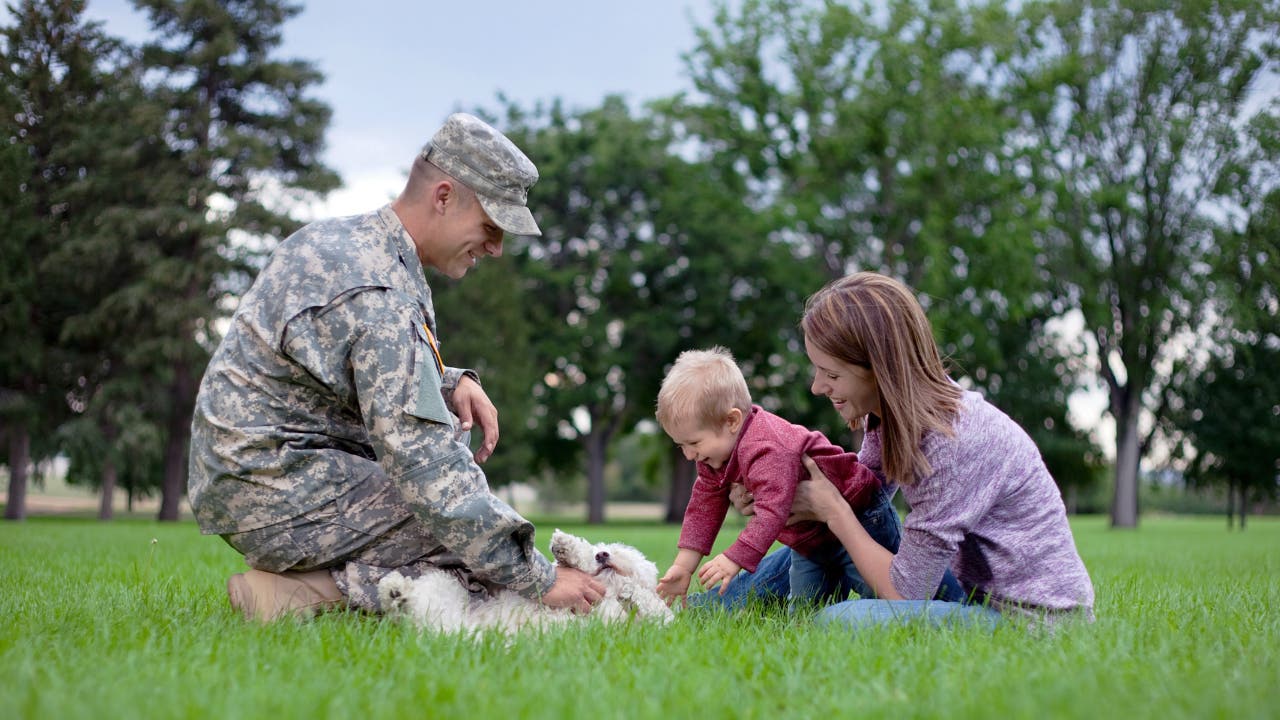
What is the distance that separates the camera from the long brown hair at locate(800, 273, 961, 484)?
388 cm

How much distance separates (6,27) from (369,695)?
35.5 feet

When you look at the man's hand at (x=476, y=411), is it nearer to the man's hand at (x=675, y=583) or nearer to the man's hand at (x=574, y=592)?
the man's hand at (x=574, y=592)

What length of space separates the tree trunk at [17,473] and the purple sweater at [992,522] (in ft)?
69.1

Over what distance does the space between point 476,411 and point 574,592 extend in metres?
1.00

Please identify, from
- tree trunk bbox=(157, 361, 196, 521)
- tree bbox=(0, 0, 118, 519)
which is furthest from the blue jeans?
tree trunk bbox=(157, 361, 196, 521)

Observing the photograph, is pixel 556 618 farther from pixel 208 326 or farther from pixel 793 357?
pixel 793 357

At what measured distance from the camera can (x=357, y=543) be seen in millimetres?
3988

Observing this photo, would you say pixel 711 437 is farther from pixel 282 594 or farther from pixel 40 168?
pixel 40 168

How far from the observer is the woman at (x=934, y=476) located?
386 cm

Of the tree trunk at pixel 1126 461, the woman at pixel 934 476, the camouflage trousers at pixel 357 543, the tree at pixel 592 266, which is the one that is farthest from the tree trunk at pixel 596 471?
the woman at pixel 934 476

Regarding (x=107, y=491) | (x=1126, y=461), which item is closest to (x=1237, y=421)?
(x=1126, y=461)

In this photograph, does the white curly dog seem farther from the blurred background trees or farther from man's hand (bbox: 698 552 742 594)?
the blurred background trees

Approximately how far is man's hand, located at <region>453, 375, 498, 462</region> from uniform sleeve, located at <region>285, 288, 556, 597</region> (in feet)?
2.20

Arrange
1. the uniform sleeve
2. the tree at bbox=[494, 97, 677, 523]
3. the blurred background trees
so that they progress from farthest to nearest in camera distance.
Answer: the tree at bbox=[494, 97, 677, 523] → the blurred background trees → the uniform sleeve
